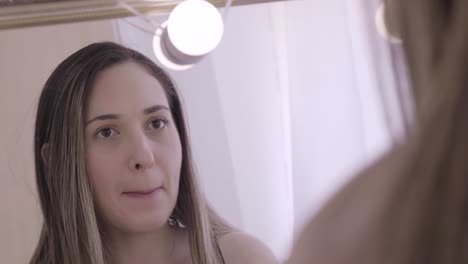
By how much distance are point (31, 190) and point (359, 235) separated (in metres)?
0.88

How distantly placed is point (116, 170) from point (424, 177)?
0.61 m

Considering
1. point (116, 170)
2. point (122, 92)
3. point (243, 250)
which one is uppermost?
point (122, 92)

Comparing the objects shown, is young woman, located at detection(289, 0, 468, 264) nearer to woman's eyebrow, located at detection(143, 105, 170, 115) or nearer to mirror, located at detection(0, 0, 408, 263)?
woman's eyebrow, located at detection(143, 105, 170, 115)

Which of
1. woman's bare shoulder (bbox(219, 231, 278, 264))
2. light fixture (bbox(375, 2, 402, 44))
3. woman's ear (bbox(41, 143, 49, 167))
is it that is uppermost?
woman's ear (bbox(41, 143, 49, 167))

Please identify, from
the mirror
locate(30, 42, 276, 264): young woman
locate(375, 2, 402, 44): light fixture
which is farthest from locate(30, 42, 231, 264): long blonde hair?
locate(375, 2, 402, 44): light fixture

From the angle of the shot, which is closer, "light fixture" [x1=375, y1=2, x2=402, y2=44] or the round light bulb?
"light fixture" [x1=375, y1=2, x2=402, y2=44]

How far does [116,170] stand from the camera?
753 mm

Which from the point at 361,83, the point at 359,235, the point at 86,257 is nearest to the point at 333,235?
the point at 359,235

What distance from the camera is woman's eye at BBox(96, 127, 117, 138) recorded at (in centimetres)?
77

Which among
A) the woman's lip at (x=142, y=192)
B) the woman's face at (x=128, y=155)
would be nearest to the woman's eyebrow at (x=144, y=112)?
the woman's face at (x=128, y=155)

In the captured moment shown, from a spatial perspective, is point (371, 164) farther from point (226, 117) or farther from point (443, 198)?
point (226, 117)

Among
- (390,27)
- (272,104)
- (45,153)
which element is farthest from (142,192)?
(390,27)

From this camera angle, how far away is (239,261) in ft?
2.74

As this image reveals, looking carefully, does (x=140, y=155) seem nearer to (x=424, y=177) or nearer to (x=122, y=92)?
(x=122, y=92)
